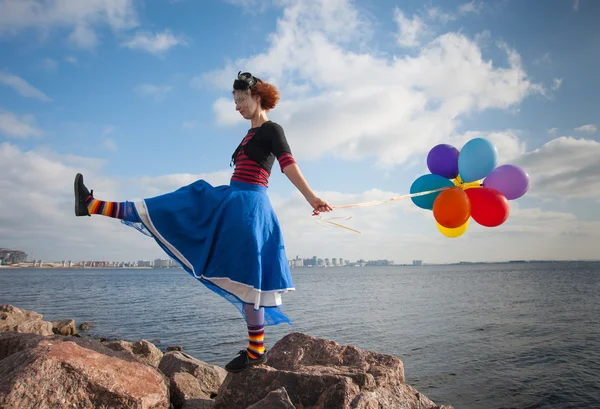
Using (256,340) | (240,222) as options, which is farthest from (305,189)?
(256,340)

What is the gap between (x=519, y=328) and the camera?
17953mm

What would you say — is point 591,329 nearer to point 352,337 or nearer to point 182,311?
point 352,337

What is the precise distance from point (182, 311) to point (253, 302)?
25.1 metres

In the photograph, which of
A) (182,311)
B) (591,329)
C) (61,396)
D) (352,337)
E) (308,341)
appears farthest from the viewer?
(182,311)

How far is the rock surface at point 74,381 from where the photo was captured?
10.9ft

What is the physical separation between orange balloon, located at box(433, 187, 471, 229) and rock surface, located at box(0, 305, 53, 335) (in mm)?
11589

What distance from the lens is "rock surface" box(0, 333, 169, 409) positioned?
331 centimetres

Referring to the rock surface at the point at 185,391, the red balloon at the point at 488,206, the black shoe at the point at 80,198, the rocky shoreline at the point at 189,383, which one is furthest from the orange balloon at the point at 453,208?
the black shoe at the point at 80,198

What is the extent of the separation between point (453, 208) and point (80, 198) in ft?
15.7

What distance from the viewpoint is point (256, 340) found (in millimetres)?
3930

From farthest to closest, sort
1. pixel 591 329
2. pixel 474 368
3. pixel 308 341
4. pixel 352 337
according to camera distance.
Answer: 1. pixel 591 329
2. pixel 352 337
3. pixel 474 368
4. pixel 308 341

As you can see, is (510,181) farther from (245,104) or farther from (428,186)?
(245,104)

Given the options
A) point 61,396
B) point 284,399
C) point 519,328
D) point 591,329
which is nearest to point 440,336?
point 519,328

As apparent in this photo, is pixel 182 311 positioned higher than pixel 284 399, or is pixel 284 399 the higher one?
pixel 284 399
